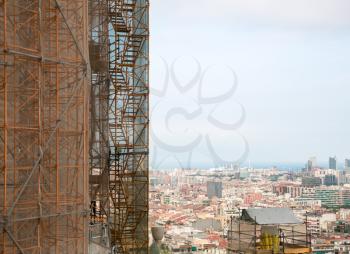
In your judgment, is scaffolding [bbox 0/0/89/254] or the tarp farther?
the tarp

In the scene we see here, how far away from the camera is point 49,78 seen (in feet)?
28.1

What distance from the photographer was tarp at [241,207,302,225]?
13.7m

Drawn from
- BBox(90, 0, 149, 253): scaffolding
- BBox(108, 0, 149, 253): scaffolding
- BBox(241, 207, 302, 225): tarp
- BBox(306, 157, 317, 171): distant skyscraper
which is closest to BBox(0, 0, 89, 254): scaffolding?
BBox(241, 207, 302, 225): tarp

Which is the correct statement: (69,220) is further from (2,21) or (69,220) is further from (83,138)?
(2,21)

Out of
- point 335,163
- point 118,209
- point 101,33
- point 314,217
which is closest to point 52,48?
point 101,33

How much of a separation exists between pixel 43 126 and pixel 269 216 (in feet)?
24.1

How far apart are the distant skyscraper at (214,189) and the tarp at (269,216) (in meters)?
24.1

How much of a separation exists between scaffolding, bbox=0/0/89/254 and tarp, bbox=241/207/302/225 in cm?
597

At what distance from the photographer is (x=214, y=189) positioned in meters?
38.2

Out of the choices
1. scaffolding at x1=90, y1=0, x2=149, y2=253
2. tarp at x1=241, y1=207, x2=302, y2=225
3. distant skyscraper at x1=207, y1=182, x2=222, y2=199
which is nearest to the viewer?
tarp at x1=241, y1=207, x2=302, y2=225

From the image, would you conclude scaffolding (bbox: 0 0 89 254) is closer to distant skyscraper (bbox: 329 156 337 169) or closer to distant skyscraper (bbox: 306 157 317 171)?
distant skyscraper (bbox: 306 157 317 171)

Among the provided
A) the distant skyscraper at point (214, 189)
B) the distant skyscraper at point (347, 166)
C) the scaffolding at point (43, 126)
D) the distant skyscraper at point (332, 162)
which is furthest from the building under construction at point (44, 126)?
the distant skyscraper at point (332, 162)

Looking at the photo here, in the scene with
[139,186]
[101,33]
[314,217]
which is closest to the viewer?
[101,33]

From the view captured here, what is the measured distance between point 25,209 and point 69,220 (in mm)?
983
